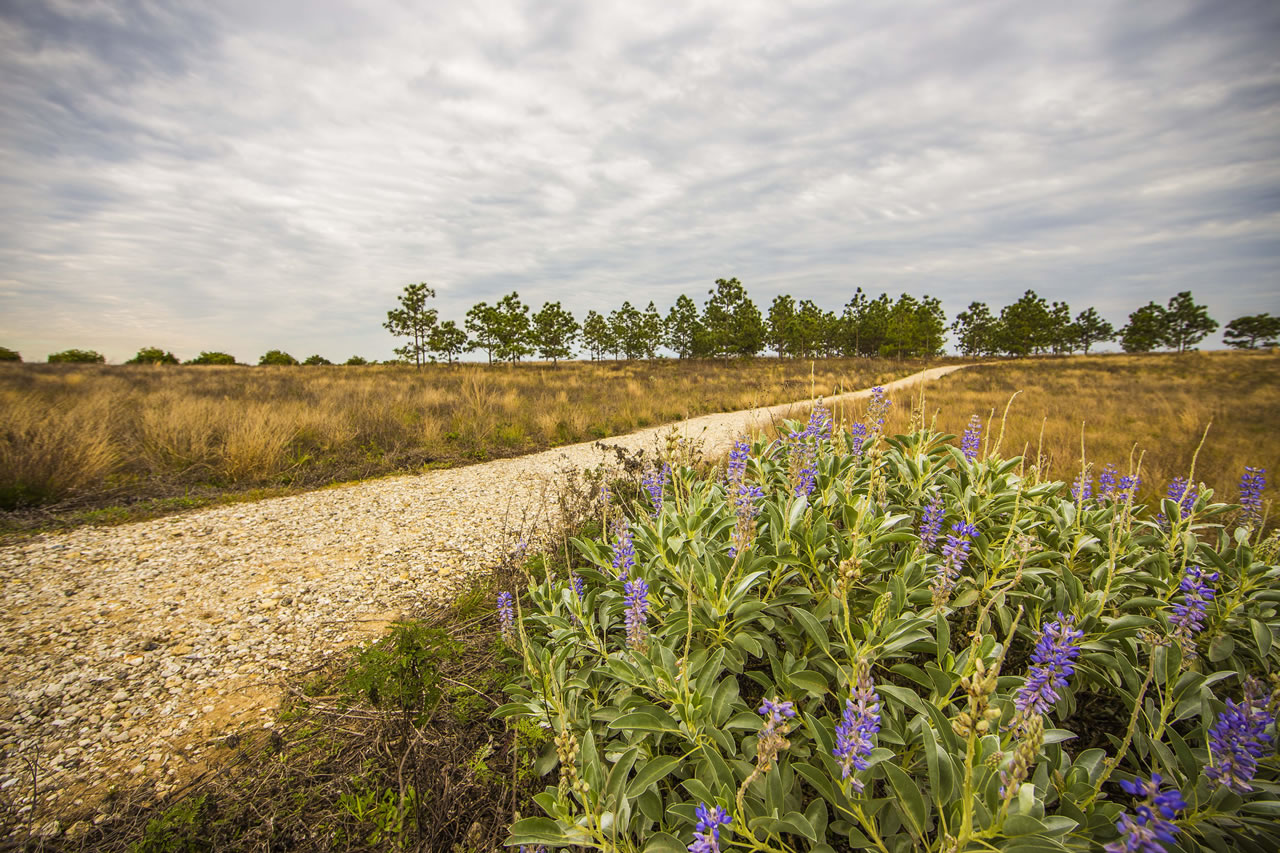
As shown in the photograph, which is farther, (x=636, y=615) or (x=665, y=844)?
(x=636, y=615)

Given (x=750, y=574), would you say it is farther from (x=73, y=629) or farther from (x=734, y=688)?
(x=73, y=629)

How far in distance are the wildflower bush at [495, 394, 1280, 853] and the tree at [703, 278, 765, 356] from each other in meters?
40.0

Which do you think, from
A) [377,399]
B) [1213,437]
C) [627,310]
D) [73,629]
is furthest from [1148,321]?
[73,629]

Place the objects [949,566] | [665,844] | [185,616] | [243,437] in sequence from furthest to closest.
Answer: [243,437] < [185,616] < [949,566] < [665,844]

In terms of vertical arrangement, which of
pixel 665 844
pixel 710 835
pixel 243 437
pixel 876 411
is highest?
pixel 876 411

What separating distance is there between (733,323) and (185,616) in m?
41.9

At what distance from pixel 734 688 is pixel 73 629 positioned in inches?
178

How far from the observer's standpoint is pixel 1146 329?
55.3m

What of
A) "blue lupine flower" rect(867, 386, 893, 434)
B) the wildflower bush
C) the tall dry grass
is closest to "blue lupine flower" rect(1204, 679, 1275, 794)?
the wildflower bush

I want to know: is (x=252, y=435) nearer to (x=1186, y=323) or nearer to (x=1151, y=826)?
(x=1151, y=826)

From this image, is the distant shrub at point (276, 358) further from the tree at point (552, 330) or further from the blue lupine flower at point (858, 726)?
the blue lupine flower at point (858, 726)

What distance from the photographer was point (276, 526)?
5.21 meters

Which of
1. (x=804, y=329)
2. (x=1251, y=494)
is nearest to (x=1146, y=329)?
(x=804, y=329)

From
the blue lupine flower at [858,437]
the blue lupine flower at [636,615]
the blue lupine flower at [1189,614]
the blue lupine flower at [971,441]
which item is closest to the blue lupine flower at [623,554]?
the blue lupine flower at [636,615]
